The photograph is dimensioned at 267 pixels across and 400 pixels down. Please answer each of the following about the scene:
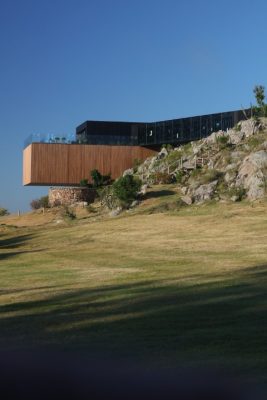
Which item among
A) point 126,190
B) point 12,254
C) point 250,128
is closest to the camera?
point 12,254

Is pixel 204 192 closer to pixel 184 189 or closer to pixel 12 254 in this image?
pixel 184 189

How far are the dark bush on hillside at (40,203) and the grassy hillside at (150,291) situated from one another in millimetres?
23166

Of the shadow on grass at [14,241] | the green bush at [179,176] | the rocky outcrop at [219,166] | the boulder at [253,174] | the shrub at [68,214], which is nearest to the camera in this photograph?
the shadow on grass at [14,241]

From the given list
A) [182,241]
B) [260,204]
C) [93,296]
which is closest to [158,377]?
[93,296]

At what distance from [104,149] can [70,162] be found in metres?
3.65

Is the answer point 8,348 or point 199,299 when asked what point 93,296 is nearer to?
point 199,299

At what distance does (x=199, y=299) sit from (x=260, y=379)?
277 inches

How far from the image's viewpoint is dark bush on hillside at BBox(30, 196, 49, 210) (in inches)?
2470

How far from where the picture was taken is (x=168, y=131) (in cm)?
6869

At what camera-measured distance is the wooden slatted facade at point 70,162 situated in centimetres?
6562

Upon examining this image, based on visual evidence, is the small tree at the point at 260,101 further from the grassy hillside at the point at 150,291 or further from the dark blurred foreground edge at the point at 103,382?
the dark blurred foreground edge at the point at 103,382

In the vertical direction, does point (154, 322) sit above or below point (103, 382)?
below

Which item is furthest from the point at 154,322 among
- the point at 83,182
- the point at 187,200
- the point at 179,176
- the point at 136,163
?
the point at 136,163

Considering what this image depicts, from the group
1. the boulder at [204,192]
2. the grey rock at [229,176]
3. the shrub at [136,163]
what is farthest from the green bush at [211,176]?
the shrub at [136,163]
